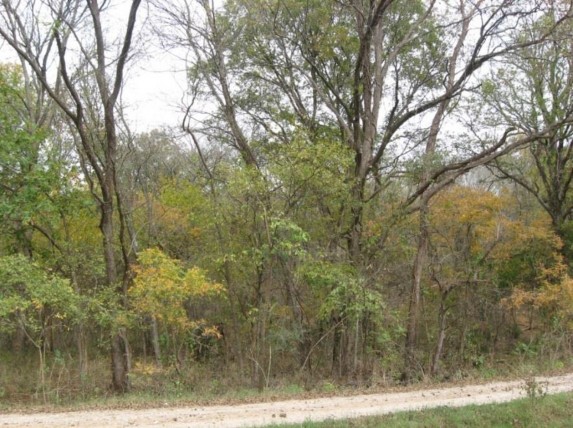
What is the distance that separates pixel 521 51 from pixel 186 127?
11.8m

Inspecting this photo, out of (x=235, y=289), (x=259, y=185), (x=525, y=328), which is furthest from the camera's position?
(x=525, y=328)

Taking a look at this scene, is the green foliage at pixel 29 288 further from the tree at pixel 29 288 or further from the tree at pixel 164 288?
the tree at pixel 164 288

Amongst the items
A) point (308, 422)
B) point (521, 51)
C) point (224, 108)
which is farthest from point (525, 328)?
point (308, 422)

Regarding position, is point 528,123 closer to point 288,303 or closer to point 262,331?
point 288,303

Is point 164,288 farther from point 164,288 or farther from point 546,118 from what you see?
point 546,118

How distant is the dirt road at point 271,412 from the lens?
8078 millimetres

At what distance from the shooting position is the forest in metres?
14.2

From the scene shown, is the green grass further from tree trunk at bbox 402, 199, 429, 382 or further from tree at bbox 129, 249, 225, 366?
tree trunk at bbox 402, 199, 429, 382

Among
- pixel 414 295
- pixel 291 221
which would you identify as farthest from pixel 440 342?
pixel 291 221

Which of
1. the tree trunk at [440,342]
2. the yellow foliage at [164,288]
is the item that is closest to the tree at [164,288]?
the yellow foliage at [164,288]

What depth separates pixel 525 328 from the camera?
84.1 feet

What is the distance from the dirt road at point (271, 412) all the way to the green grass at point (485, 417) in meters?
0.47

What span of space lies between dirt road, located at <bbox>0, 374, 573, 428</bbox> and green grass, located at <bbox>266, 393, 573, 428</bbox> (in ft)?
1.54

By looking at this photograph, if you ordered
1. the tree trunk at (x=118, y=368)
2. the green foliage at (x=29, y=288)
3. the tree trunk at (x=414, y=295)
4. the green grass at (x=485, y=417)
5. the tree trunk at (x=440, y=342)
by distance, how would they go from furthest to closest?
the tree trunk at (x=440, y=342) → the tree trunk at (x=414, y=295) → the tree trunk at (x=118, y=368) → the green foliage at (x=29, y=288) → the green grass at (x=485, y=417)
